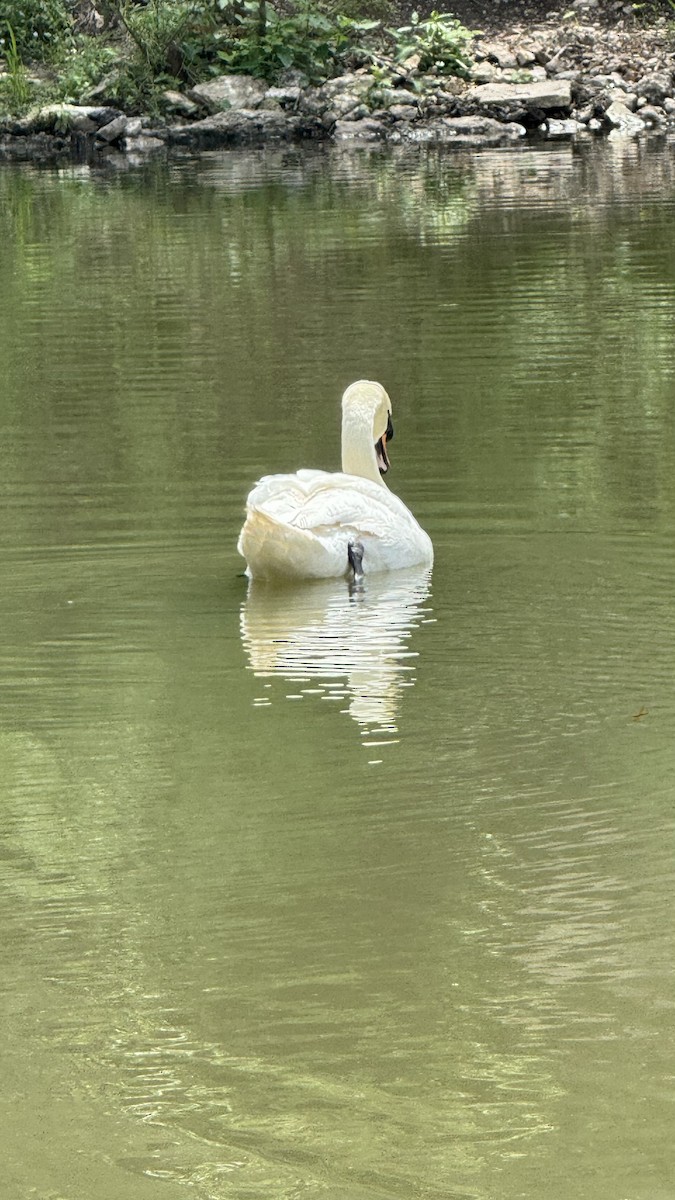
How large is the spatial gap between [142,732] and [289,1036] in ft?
7.17

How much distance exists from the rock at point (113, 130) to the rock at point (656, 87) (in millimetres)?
9632

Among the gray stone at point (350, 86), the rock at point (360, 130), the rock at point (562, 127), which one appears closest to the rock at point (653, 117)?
the rock at point (562, 127)

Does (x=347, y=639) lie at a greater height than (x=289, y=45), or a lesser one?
lesser

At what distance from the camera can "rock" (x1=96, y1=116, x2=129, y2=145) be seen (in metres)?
35.5

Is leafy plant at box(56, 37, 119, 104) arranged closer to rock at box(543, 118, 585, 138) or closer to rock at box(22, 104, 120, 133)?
rock at box(22, 104, 120, 133)

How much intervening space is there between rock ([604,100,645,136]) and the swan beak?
2759 cm

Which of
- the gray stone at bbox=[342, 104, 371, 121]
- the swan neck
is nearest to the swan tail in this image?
the swan neck

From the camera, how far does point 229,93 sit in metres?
36.0

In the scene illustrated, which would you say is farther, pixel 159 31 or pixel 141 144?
pixel 159 31

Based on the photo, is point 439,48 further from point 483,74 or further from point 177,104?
point 177,104

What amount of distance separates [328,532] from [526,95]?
28545mm

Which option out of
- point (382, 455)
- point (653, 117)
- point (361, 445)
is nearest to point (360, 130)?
point (653, 117)

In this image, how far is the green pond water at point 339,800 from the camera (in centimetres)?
376

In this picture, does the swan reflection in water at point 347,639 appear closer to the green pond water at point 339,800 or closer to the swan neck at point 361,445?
the green pond water at point 339,800
